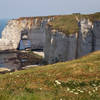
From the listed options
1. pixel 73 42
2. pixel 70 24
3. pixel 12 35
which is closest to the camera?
pixel 73 42

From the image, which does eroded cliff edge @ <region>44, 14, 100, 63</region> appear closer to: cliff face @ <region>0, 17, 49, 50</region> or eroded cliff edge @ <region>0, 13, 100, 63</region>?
eroded cliff edge @ <region>0, 13, 100, 63</region>

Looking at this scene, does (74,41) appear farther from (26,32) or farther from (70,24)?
(26,32)

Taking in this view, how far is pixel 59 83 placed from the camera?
59.7ft

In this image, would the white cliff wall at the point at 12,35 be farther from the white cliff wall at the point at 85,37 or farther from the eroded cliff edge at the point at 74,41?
the white cliff wall at the point at 85,37

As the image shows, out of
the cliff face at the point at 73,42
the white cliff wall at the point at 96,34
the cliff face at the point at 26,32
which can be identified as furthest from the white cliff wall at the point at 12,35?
the white cliff wall at the point at 96,34

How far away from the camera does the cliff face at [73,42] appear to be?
206 ft

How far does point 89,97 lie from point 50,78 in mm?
7763

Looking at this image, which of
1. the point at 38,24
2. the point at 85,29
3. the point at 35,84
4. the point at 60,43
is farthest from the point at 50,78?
the point at 38,24

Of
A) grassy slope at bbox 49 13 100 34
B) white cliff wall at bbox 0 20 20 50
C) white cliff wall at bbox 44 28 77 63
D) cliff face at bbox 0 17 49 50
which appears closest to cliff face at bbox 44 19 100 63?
white cliff wall at bbox 44 28 77 63

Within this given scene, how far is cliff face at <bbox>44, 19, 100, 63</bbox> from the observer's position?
206 ft

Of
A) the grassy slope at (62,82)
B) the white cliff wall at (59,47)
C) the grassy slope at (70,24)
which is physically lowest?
the white cliff wall at (59,47)

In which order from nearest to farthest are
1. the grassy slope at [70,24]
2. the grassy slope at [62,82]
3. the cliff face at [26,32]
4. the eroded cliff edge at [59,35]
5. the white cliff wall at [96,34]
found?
the grassy slope at [62,82]
the white cliff wall at [96,34]
the eroded cliff edge at [59,35]
the grassy slope at [70,24]
the cliff face at [26,32]

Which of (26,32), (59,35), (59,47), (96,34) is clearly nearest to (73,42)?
(59,47)

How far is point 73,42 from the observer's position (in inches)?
2758
